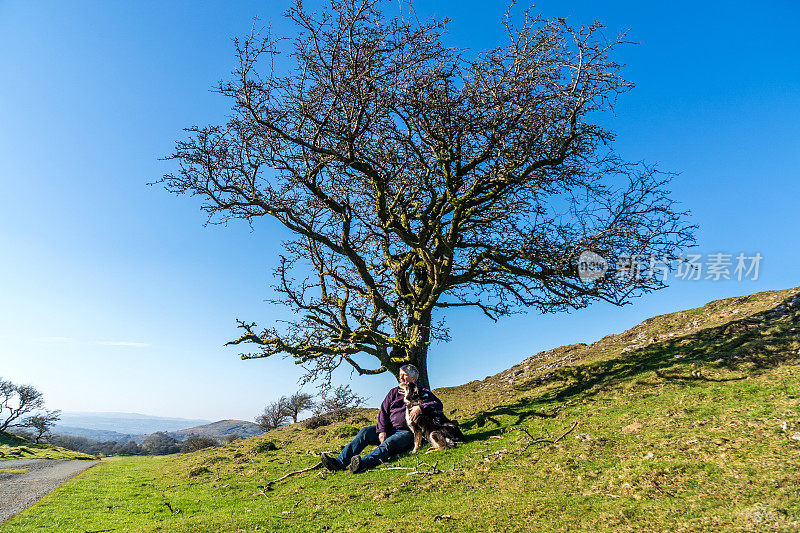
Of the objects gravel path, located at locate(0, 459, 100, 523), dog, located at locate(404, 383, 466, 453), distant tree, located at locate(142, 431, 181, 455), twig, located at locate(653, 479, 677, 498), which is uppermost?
dog, located at locate(404, 383, 466, 453)

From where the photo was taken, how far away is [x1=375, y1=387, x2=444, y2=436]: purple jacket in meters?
10.5

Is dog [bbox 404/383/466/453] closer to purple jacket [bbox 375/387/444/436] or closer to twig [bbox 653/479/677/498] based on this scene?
purple jacket [bbox 375/387/444/436]

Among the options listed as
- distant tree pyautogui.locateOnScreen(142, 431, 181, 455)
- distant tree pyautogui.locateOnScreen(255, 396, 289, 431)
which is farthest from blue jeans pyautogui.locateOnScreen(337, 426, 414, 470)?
distant tree pyautogui.locateOnScreen(142, 431, 181, 455)

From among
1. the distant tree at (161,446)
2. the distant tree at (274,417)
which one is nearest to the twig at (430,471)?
the distant tree at (274,417)

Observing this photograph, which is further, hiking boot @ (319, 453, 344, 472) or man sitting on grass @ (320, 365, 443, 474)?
hiking boot @ (319, 453, 344, 472)

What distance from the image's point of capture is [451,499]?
6473 mm

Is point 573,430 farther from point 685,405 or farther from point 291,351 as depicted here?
point 291,351

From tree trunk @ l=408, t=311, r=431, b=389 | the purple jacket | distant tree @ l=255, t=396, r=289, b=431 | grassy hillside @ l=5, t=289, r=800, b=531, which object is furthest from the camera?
distant tree @ l=255, t=396, r=289, b=431

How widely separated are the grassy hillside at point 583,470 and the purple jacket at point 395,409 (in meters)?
1.13

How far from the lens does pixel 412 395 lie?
10305mm

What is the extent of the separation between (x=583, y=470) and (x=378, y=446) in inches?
199

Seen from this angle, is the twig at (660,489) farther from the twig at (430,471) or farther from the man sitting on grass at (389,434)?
the man sitting on grass at (389,434)

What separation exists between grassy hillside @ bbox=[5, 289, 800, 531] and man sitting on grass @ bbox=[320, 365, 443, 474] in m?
0.41

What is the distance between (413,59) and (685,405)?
10.9m
